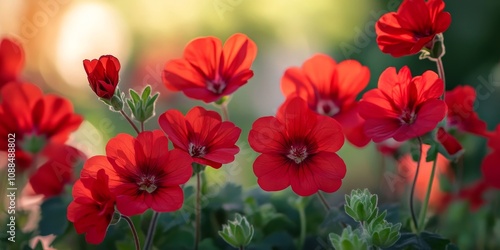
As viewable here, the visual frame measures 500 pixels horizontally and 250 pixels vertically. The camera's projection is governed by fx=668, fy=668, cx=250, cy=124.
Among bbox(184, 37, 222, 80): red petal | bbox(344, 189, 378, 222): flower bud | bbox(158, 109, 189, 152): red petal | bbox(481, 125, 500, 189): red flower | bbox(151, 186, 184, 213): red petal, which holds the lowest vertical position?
bbox(151, 186, 184, 213): red petal

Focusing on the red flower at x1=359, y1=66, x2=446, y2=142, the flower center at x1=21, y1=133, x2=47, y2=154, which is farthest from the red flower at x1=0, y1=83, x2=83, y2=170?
the red flower at x1=359, y1=66, x2=446, y2=142

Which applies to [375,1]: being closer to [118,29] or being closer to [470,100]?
[118,29]

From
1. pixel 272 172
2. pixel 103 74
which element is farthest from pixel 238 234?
pixel 103 74

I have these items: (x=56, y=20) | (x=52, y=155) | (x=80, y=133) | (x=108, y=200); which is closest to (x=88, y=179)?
(x=108, y=200)

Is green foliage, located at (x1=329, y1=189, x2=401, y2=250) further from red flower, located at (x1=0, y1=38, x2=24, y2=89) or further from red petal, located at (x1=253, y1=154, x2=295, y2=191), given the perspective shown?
red flower, located at (x1=0, y1=38, x2=24, y2=89)

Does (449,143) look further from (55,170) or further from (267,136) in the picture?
(55,170)

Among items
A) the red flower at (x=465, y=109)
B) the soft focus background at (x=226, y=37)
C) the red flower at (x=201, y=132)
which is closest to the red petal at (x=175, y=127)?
the red flower at (x=201, y=132)
